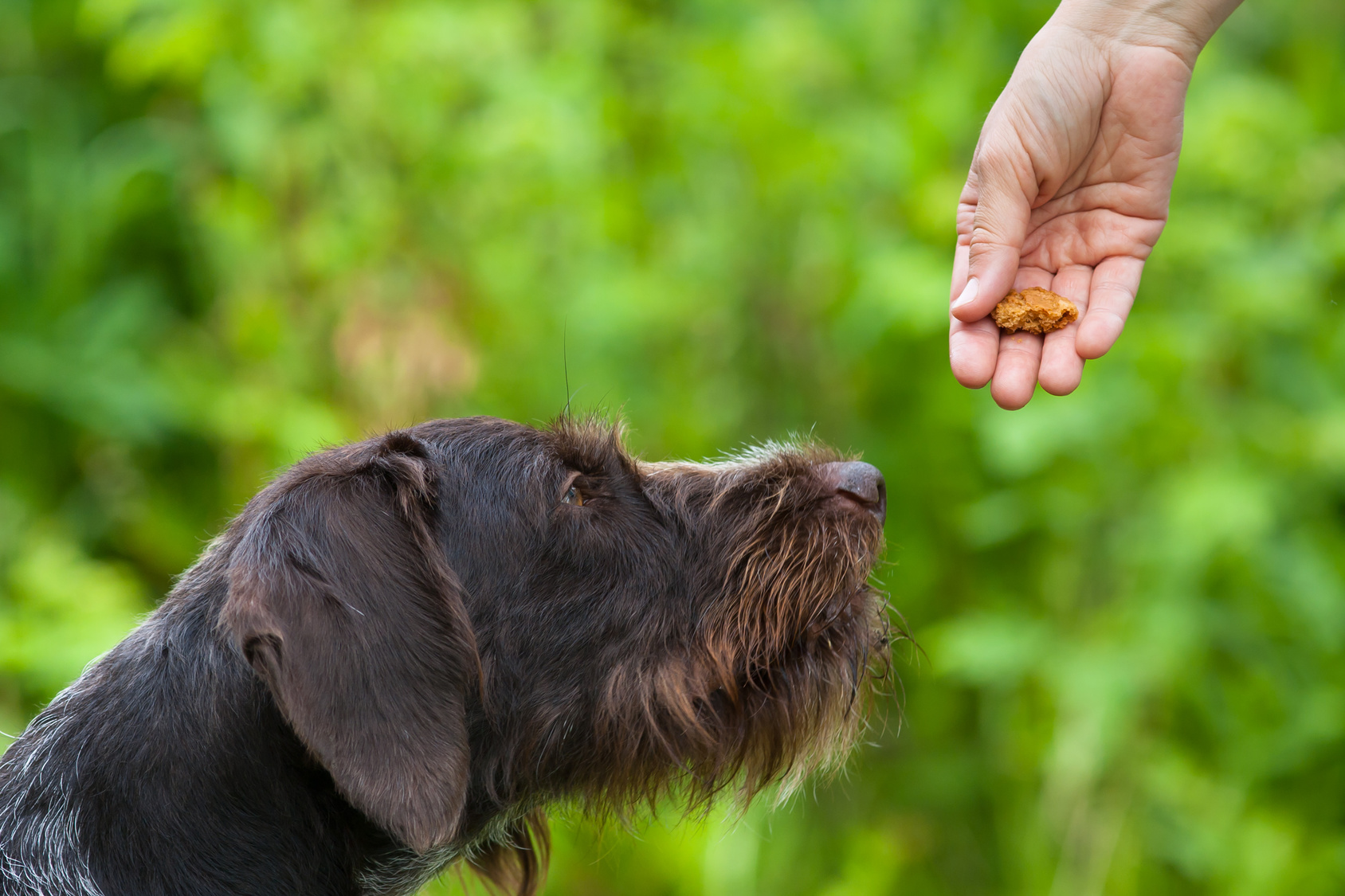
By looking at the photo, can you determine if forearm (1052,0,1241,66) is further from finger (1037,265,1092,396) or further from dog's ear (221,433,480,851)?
dog's ear (221,433,480,851)

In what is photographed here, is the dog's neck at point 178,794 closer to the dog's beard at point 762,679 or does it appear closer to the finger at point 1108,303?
the dog's beard at point 762,679

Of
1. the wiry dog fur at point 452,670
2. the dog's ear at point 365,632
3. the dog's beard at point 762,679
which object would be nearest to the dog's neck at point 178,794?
the wiry dog fur at point 452,670

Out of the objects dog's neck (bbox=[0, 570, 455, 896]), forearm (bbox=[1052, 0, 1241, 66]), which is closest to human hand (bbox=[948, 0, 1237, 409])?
forearm (bbox=[1052, 0, 1241, 66])

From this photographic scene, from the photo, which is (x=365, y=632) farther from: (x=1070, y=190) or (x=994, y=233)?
(x=1070, y=190)

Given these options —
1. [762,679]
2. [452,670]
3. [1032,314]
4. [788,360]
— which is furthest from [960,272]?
[788,360]

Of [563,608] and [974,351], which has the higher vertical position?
[974,351]

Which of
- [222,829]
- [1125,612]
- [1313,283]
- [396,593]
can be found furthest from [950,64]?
[222,829]
